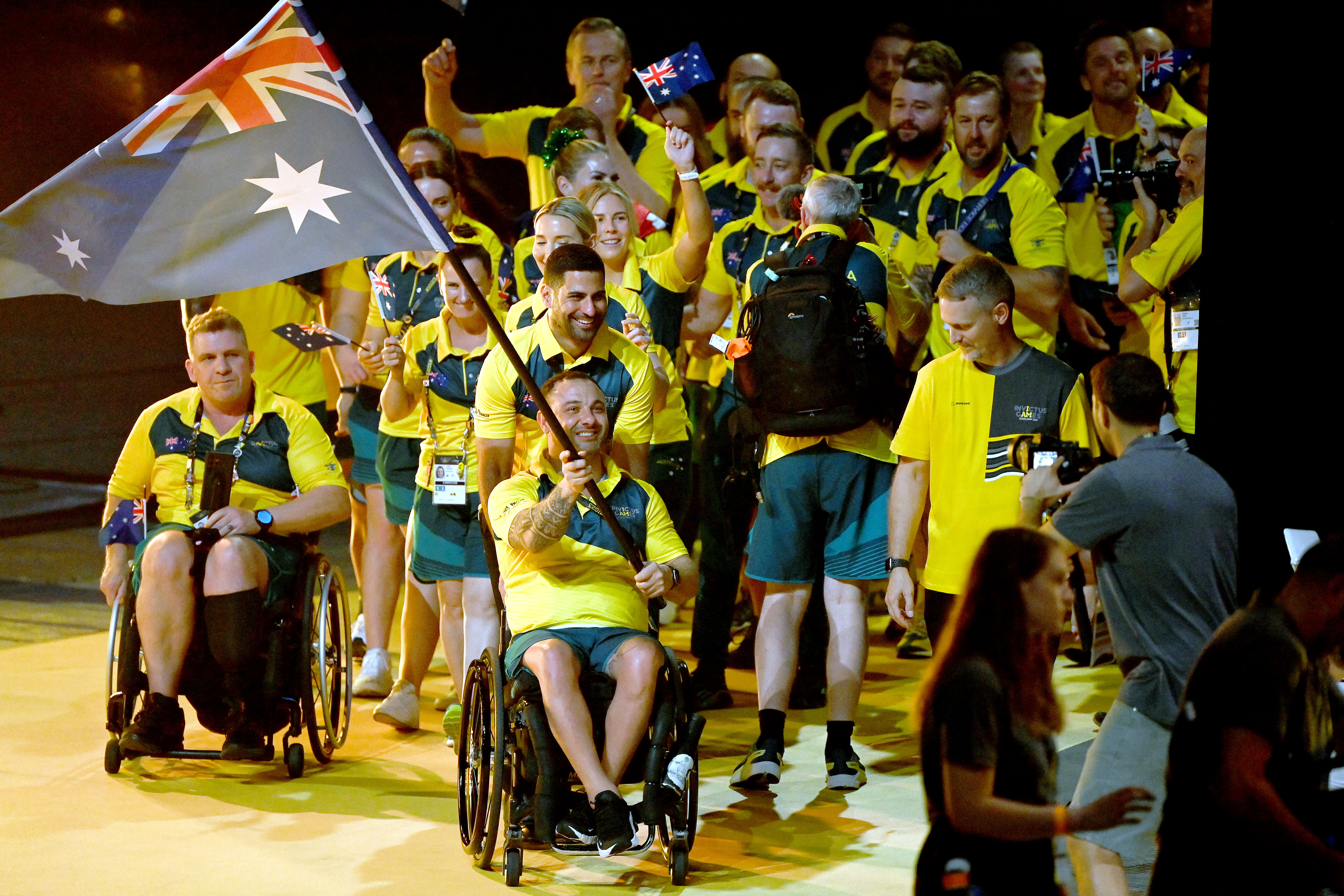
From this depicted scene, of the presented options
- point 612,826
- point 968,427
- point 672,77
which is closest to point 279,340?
point 672,77

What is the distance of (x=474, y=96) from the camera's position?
9.67 meters

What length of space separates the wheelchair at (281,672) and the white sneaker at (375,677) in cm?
76

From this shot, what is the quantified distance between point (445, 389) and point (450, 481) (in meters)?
0.29

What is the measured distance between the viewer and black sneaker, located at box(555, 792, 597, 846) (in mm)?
3600

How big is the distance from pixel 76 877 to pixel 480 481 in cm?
141

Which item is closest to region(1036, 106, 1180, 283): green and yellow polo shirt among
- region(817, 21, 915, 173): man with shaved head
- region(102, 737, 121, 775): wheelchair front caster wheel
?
region(817, 21, 915, 173): man with shaved head

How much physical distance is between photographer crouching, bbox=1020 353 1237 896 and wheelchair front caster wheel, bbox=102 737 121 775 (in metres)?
2.78

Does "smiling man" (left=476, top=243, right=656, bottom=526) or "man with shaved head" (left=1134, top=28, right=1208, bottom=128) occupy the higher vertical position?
"man with shaved head" (left=1134, top=28, right=1208, bottom=128)

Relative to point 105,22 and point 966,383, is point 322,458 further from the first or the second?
point 105,22

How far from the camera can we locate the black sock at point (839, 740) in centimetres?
438

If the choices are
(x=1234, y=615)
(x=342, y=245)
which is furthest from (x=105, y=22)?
(x=1234, y=615)

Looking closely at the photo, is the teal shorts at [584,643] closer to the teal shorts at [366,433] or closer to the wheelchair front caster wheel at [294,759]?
the wheelchair front caster wheel at [294,759]

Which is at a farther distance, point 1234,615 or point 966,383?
point 966,383

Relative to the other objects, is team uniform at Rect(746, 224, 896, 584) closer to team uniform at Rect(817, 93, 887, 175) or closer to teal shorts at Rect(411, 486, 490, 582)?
teal shorts at Rect(411, 486, 490, 582)
